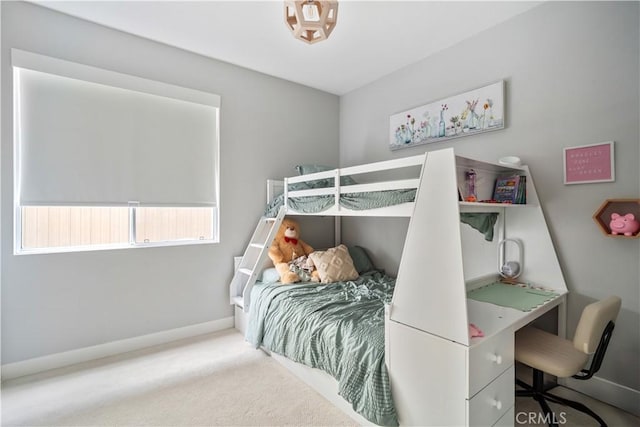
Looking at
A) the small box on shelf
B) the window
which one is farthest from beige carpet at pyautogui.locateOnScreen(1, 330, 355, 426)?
the small box on shelf

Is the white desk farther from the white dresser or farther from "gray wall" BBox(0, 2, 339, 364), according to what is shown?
"gray wall" BBox(0, 2, 339, 364)

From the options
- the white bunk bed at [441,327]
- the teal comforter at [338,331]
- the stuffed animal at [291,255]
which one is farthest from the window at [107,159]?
the white bunk bed at [441,327]

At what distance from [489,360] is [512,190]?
4.26 ft

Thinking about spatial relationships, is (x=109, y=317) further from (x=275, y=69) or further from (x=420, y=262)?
(x=275, y=69)

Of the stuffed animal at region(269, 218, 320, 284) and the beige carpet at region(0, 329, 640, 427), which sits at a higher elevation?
the stuffed animal at region(269, 218, 320, 284)

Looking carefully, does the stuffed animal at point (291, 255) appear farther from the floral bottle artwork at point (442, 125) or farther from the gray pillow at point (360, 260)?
the floral bottle artwork at point (442, 125)

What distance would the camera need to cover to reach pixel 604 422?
5.84 feet

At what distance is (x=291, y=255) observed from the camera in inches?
127

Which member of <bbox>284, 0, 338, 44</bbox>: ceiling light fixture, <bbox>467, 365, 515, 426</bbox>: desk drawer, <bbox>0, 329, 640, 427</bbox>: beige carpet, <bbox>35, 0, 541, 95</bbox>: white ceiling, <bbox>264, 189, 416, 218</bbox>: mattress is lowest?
<bbox>0, 329, 640, 427</bbox>: beige carpet

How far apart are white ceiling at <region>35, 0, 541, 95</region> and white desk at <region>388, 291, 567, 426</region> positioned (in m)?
2.24

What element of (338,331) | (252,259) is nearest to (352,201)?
(338,331)

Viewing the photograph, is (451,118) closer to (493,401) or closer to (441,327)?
(441,327)

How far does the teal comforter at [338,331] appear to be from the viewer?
1.67 metres

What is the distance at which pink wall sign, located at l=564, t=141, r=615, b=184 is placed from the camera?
1.98 m
